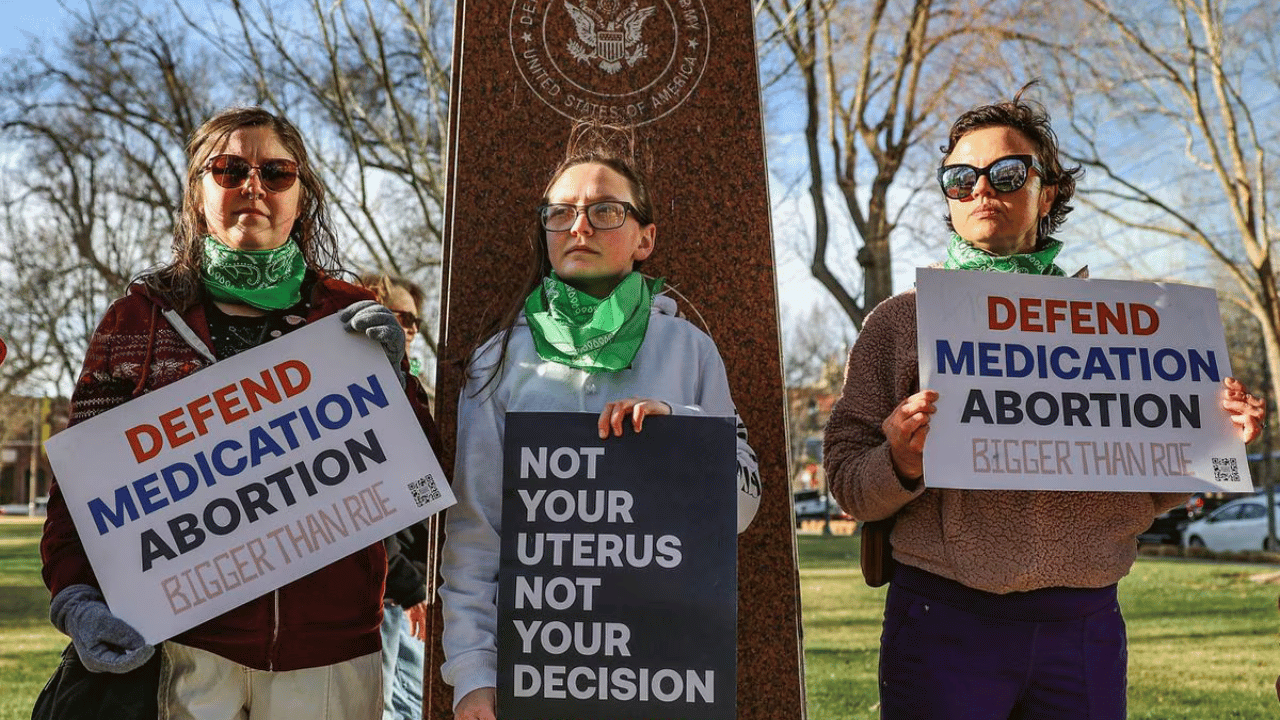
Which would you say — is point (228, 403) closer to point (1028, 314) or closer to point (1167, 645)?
point (1028, 314)

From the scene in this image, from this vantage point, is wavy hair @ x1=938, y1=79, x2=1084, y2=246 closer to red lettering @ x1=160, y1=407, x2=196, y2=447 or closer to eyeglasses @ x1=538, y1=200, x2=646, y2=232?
eyeglasses @ x1=538, y1=200, x2=646, y2=232

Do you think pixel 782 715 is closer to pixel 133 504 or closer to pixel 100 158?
pixel 133 504

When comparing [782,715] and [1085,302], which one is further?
[782,715]

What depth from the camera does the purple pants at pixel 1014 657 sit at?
2750 millimetres

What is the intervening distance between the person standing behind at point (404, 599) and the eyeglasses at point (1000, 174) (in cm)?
216

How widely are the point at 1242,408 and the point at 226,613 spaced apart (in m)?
2.53

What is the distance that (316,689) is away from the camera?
8.59ft

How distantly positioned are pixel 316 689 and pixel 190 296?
0.97 m

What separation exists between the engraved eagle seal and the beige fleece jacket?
1.38 m

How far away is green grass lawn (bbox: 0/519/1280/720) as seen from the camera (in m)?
7.32

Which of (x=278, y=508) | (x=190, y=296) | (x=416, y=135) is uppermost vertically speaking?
(x=416, y=135)

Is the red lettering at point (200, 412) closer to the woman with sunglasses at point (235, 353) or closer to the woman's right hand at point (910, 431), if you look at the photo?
the woman with sunglasses at point (235, 353)

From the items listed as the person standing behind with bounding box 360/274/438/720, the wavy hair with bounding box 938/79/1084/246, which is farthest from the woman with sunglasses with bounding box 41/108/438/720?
the wavy hair with bounding box 938/79/1084/246

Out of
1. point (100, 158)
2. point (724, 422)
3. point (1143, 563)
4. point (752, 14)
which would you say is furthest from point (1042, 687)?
point (100, 158)
